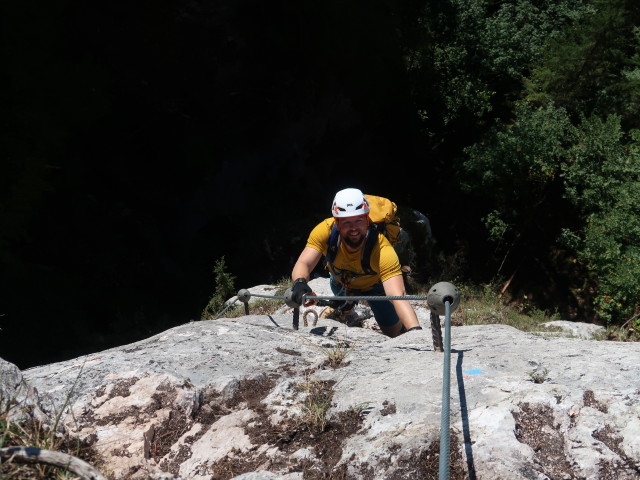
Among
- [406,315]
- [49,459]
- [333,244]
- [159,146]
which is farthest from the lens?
[159,146]

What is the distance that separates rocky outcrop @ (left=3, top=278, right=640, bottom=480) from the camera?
2.40m

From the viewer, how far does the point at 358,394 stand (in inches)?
113

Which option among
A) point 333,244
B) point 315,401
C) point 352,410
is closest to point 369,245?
point 333,244

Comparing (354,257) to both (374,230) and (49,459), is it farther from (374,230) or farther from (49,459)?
(49,459)

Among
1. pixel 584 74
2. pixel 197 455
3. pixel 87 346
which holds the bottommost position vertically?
pixel 87 346

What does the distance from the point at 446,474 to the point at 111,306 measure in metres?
13.4

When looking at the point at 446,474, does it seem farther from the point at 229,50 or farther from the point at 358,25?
the point at 358,25

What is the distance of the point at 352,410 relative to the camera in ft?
9.00

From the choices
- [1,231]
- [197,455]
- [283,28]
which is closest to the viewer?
[197,455]

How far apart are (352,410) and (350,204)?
2.52 m

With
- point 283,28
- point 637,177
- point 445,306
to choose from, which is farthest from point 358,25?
point 445,306

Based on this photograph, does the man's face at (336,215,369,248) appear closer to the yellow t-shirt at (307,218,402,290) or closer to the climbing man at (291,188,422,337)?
the climbing man at (291,188,422,337)

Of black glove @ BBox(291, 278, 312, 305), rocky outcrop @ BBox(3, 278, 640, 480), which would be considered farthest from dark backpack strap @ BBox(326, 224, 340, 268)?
rocky outcrop @ BBox(3, 278, 640, 480)

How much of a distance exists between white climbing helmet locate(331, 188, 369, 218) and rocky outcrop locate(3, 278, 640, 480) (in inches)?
66.3
